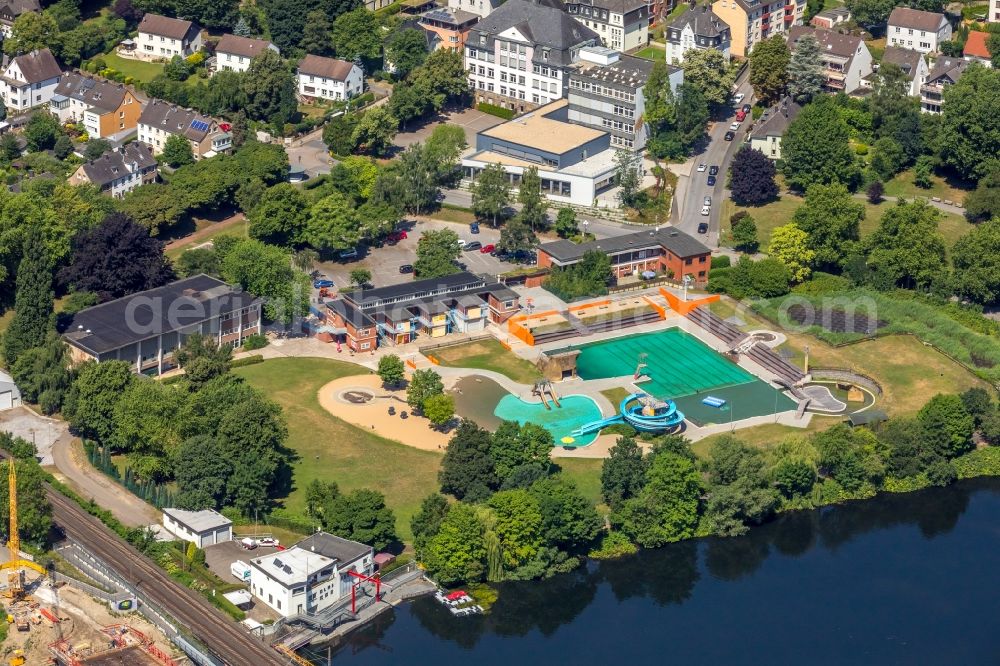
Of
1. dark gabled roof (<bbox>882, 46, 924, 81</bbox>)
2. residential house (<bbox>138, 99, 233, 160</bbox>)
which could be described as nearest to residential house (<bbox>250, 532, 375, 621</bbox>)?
residential house (<bbox>138, 99, 233, 160</bbox>)

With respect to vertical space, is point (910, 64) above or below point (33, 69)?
above

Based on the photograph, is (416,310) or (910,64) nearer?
Answer: (416,310)

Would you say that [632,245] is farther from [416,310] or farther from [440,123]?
[440,123]

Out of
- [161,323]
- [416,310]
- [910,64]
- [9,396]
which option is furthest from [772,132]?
[9,396]

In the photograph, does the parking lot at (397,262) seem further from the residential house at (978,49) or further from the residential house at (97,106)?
the residential house at (978,49)

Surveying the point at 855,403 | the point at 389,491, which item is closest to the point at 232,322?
the point at 389,491

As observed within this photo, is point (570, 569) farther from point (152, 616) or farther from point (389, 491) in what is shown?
point (152, 616)
